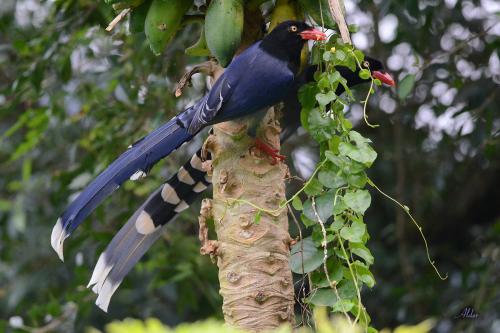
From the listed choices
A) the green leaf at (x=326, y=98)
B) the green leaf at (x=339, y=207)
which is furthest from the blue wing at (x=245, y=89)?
the green leaf at (x=339, y=207)

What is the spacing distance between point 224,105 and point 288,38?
206 mm

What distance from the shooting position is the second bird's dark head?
6.44 feet

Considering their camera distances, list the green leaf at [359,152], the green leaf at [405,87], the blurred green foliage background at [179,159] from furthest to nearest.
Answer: the blurred green foliage background at [179,159] < the green leaf at [405,87] < the green leaf at [359,152]

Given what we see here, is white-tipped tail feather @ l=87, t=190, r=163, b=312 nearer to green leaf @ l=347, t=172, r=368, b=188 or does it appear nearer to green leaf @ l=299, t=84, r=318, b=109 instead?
green leaf @ l=299, t=84, r=318, b=109

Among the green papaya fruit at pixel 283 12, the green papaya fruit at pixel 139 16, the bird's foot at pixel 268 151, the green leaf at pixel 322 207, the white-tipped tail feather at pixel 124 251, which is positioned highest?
the green papaya fruit at pixel 139 16

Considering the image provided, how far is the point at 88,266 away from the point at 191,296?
1.36 ft

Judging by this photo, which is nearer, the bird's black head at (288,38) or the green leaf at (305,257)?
the green leaf at (305,257)

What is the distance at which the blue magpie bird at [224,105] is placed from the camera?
78.8 inches

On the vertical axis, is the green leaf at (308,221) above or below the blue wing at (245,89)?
above

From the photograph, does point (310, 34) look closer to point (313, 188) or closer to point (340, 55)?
point (340, 55)

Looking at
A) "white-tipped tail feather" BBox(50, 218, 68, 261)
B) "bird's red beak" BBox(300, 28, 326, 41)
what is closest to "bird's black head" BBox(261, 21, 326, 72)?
"bird's red beak" BBox(300, 28, 326, 41)

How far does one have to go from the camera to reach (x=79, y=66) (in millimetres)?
3686

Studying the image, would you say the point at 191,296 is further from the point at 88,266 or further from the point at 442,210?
the point at 442,210

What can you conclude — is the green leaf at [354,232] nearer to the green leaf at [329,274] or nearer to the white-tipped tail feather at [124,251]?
the green leaf at [329,274]
